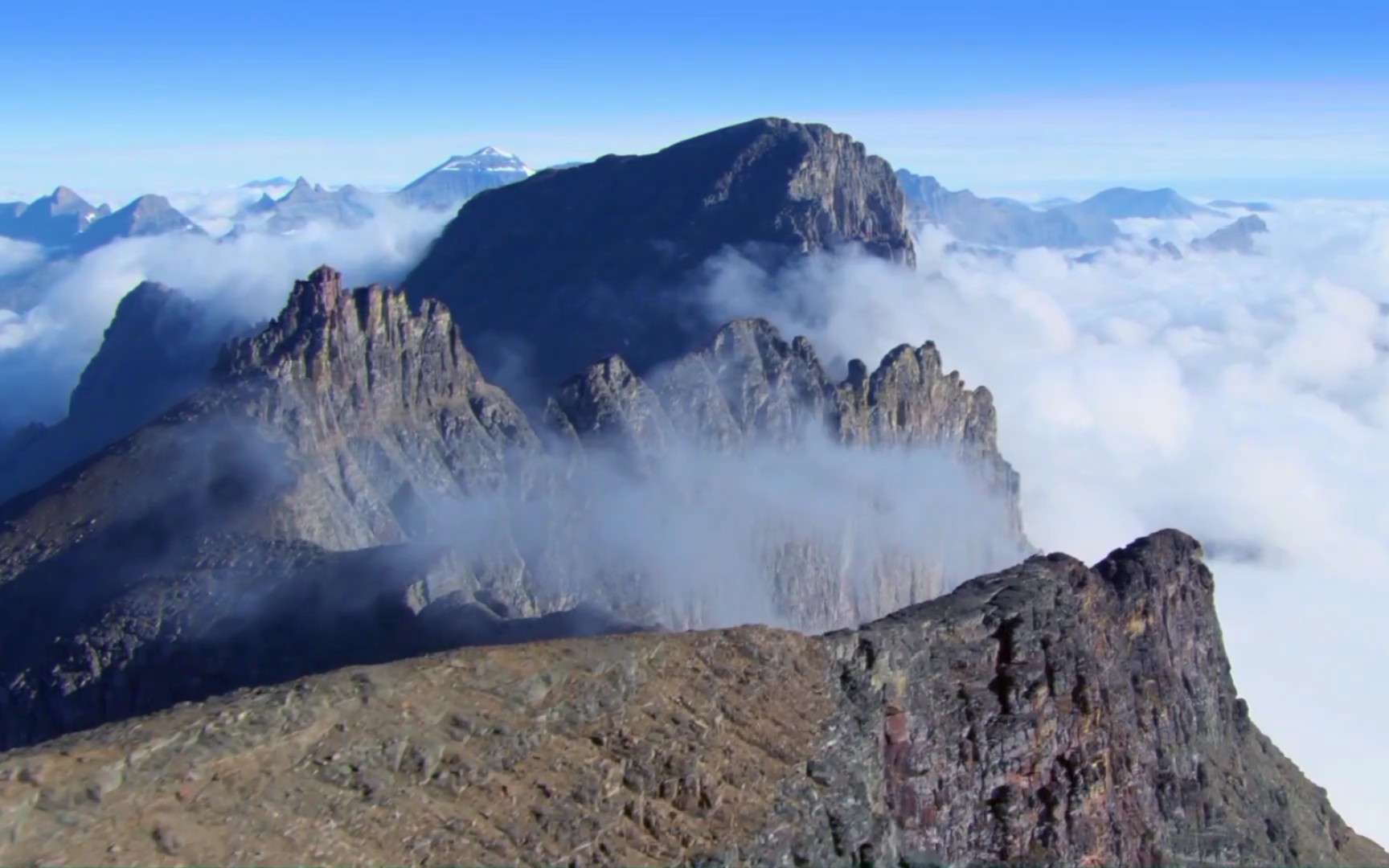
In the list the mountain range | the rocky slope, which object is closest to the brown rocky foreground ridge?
the mountain range

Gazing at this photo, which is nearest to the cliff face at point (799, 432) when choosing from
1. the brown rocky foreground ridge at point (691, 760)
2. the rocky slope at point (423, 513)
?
the rocky slope at point (423, 513)

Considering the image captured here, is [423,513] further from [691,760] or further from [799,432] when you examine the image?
[691,760]

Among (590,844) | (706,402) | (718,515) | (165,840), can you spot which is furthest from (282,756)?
(706,402)

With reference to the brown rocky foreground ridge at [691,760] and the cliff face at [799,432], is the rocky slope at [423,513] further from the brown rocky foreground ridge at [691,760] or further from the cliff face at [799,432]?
the brown rocky foreground ridge at [691,760]

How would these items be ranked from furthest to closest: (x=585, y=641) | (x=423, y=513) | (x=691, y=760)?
(x=423, y=513) < (x=585, y=641) < (x=691, y=760)

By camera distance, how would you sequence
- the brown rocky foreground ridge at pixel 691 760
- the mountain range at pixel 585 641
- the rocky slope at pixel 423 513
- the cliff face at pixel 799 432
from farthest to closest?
the cliff face at pixel 799 432, the rocky slope at pixel 423 513, the mountain range at pixel 585 641, the brown rocky foreground ridge at pixel 691 760

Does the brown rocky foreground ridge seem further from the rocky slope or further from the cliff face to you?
the cliff face

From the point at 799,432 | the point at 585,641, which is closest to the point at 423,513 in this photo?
the point at 799,432
